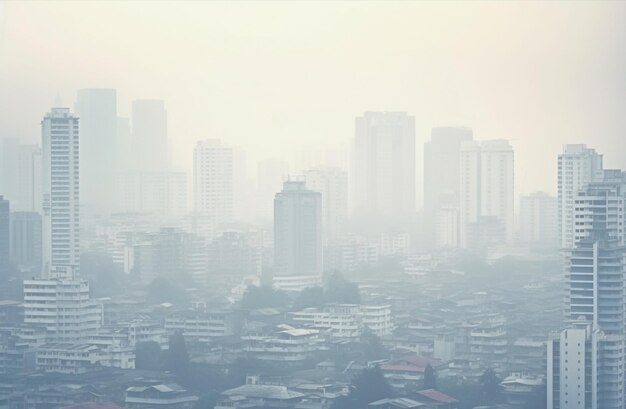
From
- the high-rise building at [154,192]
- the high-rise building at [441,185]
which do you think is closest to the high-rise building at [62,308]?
the high-rise building at [154,192]

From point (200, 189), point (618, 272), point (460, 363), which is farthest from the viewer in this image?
point (200, 189)

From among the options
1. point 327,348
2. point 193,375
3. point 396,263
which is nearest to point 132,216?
point 396,263

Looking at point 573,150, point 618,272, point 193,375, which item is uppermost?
point 573,150

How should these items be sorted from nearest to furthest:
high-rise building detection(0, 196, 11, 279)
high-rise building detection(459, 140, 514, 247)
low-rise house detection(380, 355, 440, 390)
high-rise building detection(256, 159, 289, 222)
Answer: low-rise house detection(380, 355, 440, 390), high-rise building detection(0, 196, 11, 279), high-rise building detection(256, 159, 289, 222), high-rise building detection(459, 140, 514, 247)

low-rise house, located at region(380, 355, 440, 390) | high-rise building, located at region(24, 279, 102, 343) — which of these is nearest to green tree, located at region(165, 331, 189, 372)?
high-rise building, located at region(24, 279, 102, 343)

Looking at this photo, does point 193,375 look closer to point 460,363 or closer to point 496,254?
point 460,363

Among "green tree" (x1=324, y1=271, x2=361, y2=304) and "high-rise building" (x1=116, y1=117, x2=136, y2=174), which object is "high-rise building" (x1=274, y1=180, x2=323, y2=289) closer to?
"green tree" (x1=324, y1=271, x2=361, y2=304)
